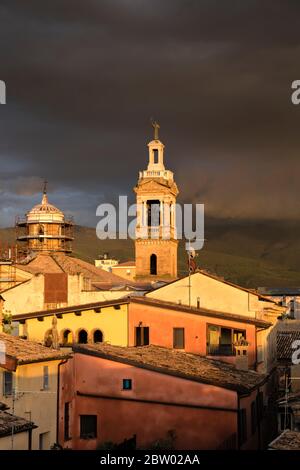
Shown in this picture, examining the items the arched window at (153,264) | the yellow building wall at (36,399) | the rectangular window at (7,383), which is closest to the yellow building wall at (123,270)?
the arched window at (153,264)

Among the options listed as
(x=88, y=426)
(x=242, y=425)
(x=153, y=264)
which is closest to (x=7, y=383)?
(x=88, y=426)

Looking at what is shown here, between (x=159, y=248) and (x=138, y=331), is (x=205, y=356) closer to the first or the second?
(x=138, y=331)

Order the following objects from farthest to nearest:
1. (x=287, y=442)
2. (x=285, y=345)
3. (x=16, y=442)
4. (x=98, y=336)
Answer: (x=285, y=345) < (x=98, y=336) < (x=16, y=442) < (x=287, y=442)

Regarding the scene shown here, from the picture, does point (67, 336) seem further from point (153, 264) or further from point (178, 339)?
point (153, 264)

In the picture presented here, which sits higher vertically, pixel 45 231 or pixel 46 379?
pixel 45 231

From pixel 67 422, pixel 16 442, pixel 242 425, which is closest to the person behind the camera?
pixel 16 442

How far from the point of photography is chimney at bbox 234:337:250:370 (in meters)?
43.9

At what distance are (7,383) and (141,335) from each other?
14.9 meters

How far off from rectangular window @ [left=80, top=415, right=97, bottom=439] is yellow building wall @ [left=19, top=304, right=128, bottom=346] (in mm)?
8873

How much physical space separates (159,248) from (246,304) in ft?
234

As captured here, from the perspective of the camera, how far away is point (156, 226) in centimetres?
12412

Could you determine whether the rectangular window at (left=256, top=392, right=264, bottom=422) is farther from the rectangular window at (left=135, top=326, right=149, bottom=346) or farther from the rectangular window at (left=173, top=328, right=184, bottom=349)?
the rectangular window at (left=135, top=326, right=149, bottom=346)

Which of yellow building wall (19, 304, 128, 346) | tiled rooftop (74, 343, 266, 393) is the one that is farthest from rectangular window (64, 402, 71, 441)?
yellow building wall (19, 304, 128, 346)
